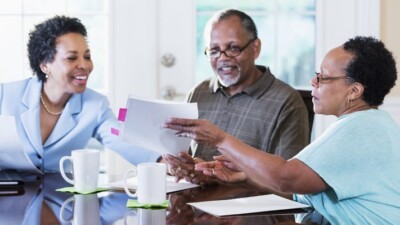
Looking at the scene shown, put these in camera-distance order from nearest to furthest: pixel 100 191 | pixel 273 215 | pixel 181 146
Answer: pixel 273 215 → pixel 100 191 → pixel 181 146

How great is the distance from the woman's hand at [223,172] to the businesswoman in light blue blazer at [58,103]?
0.42m

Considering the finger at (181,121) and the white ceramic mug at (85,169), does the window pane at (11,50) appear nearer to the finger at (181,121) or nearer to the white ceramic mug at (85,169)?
the white ceramic mug at (85,169)

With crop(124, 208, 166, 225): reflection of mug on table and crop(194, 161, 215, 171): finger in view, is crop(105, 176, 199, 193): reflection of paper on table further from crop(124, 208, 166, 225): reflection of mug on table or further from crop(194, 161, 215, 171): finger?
crop(124, 208, 166, 225): reflection of mug on table

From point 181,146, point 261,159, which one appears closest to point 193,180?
point 181,146

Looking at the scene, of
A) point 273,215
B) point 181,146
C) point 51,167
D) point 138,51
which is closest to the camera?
point 273,215

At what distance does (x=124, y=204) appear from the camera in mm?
1727

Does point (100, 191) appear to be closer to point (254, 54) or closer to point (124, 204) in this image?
point (124, 204)

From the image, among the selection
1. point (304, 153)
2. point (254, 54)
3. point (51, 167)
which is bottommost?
point (51, 167)

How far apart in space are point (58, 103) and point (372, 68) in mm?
1277

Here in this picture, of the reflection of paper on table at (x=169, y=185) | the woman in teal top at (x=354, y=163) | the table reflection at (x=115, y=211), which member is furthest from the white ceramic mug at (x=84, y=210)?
the woman in teal top at (x=354, y=163)

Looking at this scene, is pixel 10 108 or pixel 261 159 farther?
pixel 10 108

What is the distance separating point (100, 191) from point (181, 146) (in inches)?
11.4

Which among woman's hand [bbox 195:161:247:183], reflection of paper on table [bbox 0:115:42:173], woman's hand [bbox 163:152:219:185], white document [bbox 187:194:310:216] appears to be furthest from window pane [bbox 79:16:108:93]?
white document [bbox 187:194:310:216]

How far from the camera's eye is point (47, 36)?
2.59 m
